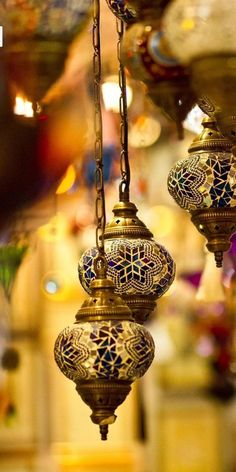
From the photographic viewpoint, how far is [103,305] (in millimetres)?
3004

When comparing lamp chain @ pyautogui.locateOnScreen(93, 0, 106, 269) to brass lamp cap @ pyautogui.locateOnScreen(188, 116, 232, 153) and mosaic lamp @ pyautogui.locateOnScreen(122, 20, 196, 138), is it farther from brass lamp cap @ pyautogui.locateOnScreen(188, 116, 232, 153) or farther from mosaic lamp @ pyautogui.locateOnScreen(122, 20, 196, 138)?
mosaic lamp @ pyautogui.locateOnScreen(122, 20, 196, 138)

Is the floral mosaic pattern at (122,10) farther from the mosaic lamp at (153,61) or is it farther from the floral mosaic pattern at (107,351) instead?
the floral mosaic pattern at (107,351)

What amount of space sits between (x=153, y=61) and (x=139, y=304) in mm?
778

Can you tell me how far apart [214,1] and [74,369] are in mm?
891

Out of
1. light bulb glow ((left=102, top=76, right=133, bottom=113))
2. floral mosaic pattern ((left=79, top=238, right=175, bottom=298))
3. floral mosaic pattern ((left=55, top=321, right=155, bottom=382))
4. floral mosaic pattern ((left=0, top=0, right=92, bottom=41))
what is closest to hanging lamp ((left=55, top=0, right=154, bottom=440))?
floral mosaic pattern ((left=55, top=321, right=155, bottom=382))

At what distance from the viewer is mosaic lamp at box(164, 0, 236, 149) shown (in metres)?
2.34

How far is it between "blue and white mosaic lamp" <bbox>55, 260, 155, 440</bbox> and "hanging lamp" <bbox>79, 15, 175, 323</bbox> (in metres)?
0.18

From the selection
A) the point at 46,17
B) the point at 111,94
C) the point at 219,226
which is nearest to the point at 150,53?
A: the point at 219,226

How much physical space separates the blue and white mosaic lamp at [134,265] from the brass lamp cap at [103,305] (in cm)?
16

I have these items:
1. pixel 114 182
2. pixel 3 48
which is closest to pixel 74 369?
pixel 3 48

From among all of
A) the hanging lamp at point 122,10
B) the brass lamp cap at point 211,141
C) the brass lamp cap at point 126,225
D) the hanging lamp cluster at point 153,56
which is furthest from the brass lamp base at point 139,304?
the hanging lamp cluster at point 153,56

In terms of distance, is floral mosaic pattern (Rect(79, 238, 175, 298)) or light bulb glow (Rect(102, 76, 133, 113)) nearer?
floral mosaic pattern (Rect(79, 238, 175, 298))

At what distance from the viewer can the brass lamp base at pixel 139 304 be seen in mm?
3207

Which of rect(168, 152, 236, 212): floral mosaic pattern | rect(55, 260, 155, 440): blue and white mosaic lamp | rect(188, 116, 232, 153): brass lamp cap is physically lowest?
rect(55, 260, 155, 440): blue and white mosaic lamp
